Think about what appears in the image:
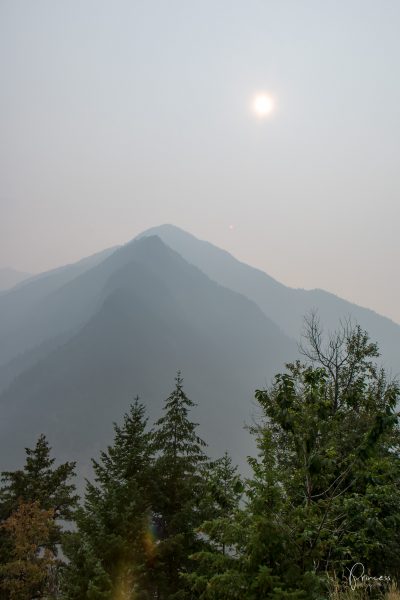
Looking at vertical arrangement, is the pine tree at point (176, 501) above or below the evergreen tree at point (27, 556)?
above

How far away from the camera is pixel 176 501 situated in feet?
63.1

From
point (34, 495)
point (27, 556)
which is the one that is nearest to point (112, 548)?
point (27, 556)

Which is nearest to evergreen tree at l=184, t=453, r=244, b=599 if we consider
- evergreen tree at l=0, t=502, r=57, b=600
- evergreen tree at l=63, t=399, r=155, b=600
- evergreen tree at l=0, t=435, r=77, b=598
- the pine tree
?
evergreen tree at l=63, t=399, r=155, b=600

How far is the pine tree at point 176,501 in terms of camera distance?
1742 cm

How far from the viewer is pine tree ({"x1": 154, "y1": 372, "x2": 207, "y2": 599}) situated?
57.2 ft

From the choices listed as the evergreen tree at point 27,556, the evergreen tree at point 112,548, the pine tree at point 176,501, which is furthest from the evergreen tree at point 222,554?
the evergreen tree at point 27,556

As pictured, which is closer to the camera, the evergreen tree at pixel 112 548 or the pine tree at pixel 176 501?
the evergreen tree at pixel 112 548
